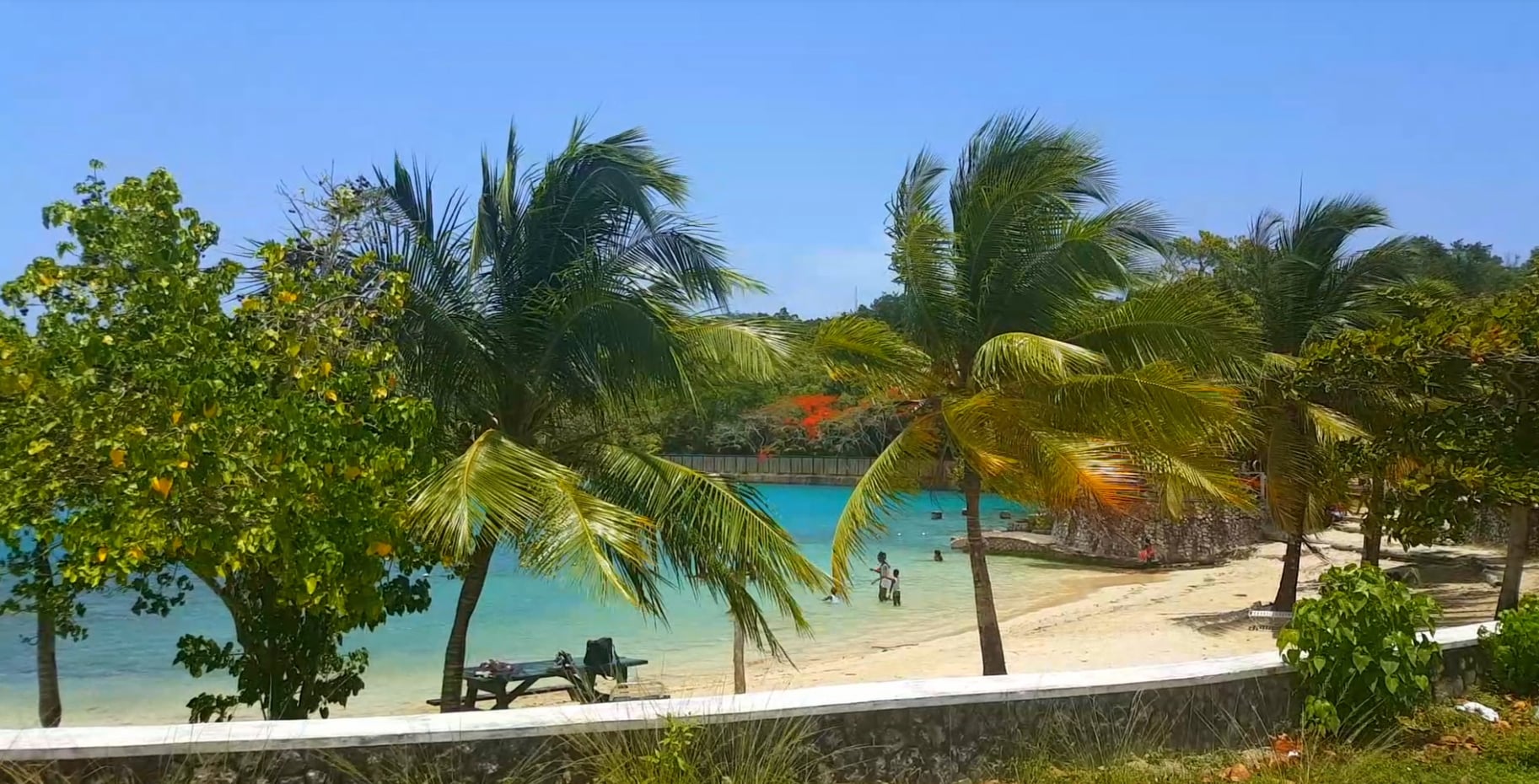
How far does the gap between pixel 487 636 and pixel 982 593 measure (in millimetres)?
16385

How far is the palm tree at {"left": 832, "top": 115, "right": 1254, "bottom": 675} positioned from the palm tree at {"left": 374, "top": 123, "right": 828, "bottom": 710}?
1.63m

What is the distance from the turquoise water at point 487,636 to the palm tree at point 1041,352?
4.38 ft

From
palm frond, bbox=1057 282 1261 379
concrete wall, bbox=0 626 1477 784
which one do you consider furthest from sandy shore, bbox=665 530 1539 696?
concrete wall, bbox=0 626 1477 784

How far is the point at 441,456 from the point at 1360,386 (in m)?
7.59

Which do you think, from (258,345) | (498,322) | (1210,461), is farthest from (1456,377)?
(258,345)

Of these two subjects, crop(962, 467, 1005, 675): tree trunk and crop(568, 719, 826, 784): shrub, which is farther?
crop(962, 467, 1005, 675): tree trunk

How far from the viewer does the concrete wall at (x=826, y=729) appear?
4376mm

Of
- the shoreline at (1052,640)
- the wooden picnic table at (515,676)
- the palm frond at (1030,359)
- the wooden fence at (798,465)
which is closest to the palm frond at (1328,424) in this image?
Result: the shoreline at (1052,640)

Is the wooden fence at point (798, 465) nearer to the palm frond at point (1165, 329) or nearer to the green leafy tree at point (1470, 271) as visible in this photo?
the green leafy tree at point (1470, 271)

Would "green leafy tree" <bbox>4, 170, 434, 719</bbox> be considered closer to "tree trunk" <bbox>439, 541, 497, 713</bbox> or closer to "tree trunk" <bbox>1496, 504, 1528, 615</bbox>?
"tree trunk" <bbox>439, 541, 497, 713</bbox>

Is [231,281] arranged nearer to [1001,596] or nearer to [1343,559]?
[1001,596]

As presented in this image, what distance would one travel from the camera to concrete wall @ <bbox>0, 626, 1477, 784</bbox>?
14.4 feet

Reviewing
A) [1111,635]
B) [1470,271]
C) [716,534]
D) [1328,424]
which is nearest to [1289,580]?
[1111,635]

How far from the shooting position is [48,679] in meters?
7.80
